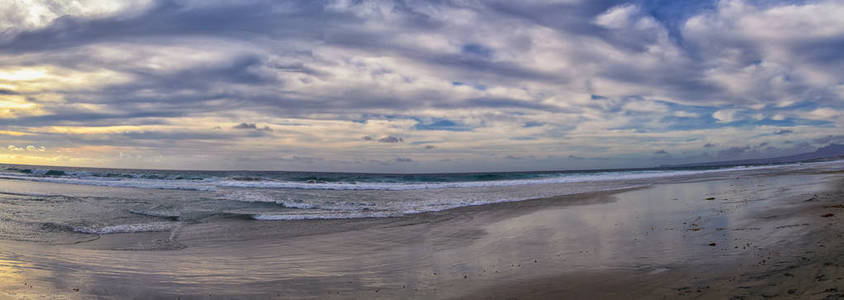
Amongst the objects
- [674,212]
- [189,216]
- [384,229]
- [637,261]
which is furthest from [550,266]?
[189,216]

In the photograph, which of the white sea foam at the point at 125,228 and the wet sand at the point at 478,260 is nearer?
the wet sand at the point at 478,260

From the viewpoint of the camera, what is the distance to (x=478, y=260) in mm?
6996

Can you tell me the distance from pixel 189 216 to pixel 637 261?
1418 cm

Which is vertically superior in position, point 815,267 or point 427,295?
point 815,267

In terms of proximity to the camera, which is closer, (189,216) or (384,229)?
(384,229)

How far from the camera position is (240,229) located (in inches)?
464

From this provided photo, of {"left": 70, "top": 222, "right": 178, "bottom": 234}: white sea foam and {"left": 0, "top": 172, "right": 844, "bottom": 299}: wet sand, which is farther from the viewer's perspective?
{"left": 70, "top": 222, "right": 178, "bottom": 234}: white sea foam

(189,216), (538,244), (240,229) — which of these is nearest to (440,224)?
(538,244)

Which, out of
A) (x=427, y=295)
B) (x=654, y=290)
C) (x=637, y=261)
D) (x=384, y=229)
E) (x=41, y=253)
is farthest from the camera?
(x=384, y=229)

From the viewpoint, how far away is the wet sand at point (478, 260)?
4949mm

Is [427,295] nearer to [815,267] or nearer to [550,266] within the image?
[550,266]

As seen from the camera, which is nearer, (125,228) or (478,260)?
(478,260)

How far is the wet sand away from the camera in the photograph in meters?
4.95

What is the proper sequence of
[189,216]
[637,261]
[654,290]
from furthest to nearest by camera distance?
[189,216], [637,261], [654,290]
